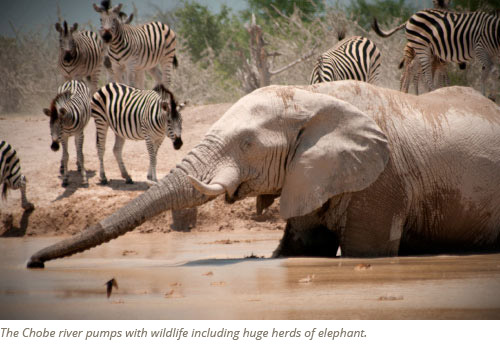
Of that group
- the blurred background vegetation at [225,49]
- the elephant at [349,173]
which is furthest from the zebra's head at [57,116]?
the elephant at [349,173]

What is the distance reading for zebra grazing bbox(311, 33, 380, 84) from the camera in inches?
441

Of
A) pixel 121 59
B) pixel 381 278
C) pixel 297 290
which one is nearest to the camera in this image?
pixel 297 290

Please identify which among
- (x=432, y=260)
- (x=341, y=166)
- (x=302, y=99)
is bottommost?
(x=432, y=260)

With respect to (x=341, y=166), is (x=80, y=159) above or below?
below

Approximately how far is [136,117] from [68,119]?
3.81ft

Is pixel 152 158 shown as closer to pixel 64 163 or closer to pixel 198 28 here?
pixel 64 163

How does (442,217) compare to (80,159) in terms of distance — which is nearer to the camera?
(442,217)

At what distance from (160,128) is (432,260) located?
7089 millimetres

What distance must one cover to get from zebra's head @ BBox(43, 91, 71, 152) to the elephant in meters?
6.52

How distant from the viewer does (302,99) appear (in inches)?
234

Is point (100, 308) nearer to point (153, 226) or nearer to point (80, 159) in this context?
point (153, 226)

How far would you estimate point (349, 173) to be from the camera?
5.73 m

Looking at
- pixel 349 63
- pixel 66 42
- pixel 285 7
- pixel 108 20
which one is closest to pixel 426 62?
pixel 349 63

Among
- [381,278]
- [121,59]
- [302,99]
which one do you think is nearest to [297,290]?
[381,278]
